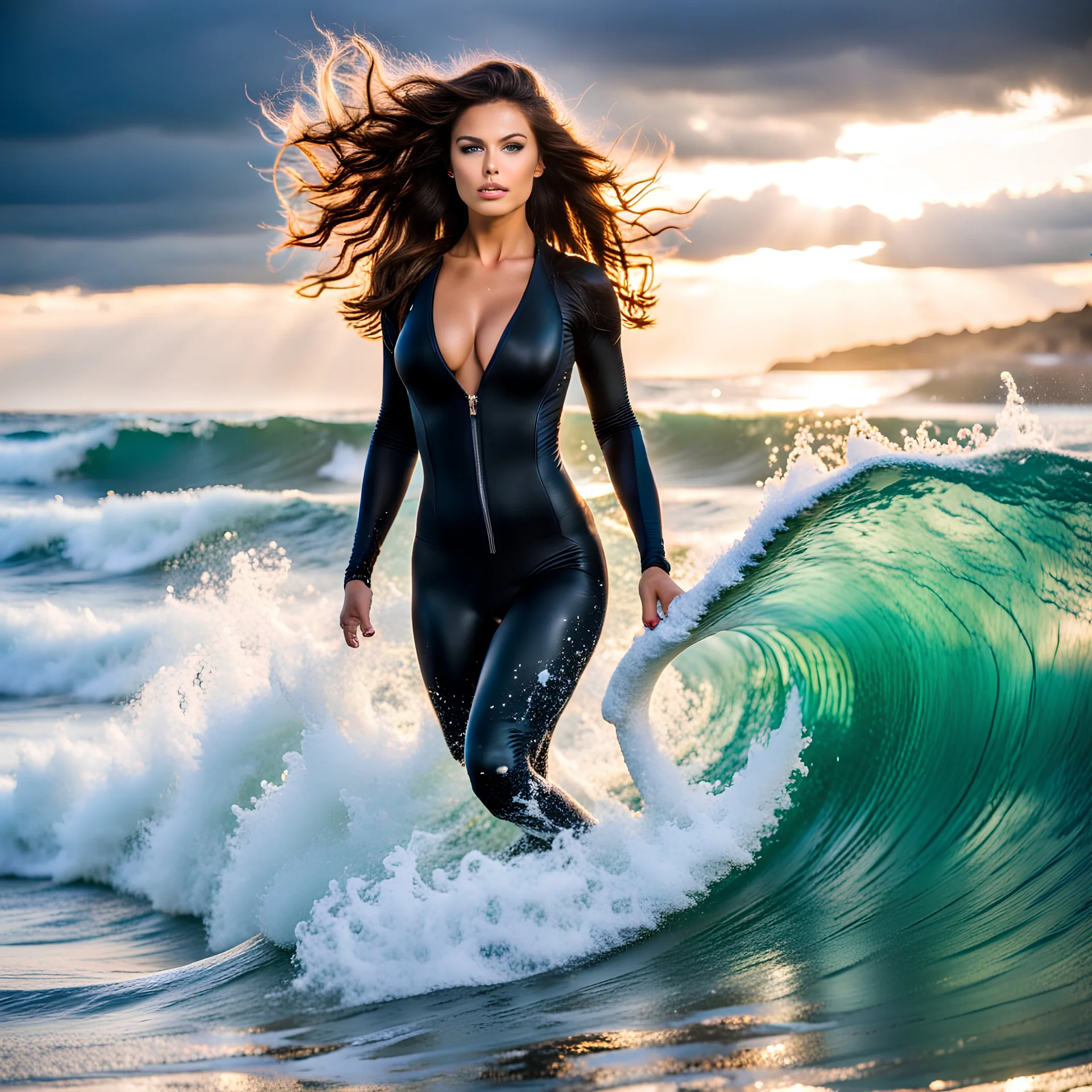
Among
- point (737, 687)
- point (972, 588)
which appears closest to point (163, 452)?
point (737, 687)

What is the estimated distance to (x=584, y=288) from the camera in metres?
3.57

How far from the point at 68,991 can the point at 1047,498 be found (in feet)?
12.2

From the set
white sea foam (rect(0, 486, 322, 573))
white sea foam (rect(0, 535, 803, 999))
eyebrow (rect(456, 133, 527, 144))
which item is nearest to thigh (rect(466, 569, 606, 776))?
white sea foam (rect(0, 535, 803, 999))

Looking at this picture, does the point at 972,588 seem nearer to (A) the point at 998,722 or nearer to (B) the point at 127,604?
(A) the point at 998,722

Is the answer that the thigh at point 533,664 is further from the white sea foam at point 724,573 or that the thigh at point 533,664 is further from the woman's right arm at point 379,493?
the woman's right arm at point 379,493

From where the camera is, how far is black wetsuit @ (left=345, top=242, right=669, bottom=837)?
11.0 feet

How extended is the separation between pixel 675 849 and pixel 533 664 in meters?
0.98

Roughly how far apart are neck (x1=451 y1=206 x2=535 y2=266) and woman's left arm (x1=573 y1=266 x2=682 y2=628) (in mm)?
222

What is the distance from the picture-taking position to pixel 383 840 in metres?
4.78

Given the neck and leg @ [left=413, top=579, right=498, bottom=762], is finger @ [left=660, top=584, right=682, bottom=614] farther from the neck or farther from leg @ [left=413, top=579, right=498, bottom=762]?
the neck

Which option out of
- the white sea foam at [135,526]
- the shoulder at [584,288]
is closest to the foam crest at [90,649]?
the white sea foam at [135,526]

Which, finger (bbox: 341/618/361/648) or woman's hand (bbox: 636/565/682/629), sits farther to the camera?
finger (bbox: 341/618/361/648)

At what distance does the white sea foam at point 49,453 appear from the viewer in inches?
878

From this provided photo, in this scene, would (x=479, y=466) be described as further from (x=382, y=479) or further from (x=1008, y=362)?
(x=1008, y=362)
